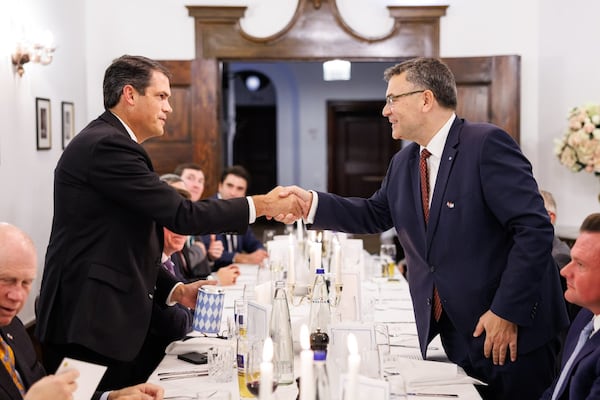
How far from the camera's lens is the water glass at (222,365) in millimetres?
2330

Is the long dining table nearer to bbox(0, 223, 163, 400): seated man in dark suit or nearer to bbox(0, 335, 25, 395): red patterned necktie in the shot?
bbox(0, 223, 163, 400): seated man in dark suit

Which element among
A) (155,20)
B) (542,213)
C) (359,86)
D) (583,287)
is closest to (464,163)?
(542,213)

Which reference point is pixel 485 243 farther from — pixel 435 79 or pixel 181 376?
pixel 181 376

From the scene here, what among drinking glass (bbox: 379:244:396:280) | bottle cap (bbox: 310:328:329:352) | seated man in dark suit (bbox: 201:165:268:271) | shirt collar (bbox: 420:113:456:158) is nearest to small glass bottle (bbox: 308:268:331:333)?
bottle cap (bbox: 310:328:329:352)

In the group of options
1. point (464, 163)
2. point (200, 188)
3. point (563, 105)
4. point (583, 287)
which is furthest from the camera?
point (563, 105)

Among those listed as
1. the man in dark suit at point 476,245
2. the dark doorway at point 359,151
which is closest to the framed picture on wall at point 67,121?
the man in dark suit at point 476,245

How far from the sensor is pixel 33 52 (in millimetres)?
5445

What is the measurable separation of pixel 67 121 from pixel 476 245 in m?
4.77

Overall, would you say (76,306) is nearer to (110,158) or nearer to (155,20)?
(110,158)

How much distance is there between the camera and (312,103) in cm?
1348

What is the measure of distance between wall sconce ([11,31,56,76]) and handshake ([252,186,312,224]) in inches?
118

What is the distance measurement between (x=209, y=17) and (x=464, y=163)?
481 centimetres

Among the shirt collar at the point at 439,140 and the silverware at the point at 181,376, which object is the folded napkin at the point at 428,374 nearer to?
the silverware at the point at 181,376

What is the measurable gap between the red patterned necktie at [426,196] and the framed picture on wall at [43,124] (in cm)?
383
